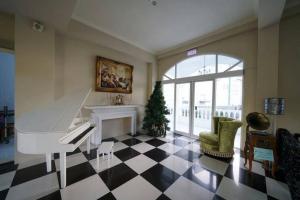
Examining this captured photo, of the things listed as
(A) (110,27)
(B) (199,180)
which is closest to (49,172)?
(B) (199,180)

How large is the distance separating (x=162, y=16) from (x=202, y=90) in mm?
2385

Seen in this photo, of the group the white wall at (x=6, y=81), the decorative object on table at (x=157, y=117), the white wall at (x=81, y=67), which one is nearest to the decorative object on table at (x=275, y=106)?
the decorative object on table at (x=157, y=117)

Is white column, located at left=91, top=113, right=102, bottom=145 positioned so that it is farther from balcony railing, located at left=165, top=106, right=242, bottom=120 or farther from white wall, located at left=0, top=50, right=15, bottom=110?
white wall, located at left=0, top=50, right=15, bottom=110

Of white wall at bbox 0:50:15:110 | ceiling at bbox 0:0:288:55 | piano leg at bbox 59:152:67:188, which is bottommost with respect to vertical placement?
piano leg at bbox 59:152:67:188

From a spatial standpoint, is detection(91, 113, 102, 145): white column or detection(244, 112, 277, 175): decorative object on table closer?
detection(244, 112, 277, 175): decorative object on table

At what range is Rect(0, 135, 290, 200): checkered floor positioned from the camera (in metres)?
1.62

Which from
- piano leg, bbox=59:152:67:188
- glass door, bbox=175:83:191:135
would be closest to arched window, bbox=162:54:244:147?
glass door, bbox=175:83:191:135

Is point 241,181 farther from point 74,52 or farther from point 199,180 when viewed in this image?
point 74,52

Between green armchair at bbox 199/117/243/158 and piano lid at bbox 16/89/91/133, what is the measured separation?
272 centimetres

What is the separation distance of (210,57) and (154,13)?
2.09 meters

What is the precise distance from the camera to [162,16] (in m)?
2.69

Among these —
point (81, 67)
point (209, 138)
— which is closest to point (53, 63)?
Result: point (81, 67)

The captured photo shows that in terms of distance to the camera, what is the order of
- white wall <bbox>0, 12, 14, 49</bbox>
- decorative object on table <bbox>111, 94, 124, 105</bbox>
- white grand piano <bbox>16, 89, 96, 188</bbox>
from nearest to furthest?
white grand piano <bbox>16, 89, 96, 188</bbox>
white wall <bbox>0, 12, 14, 49</bbox>
decorative object on table <bbox>111, 94, 124, 105</bbox>

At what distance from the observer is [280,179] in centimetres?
197
